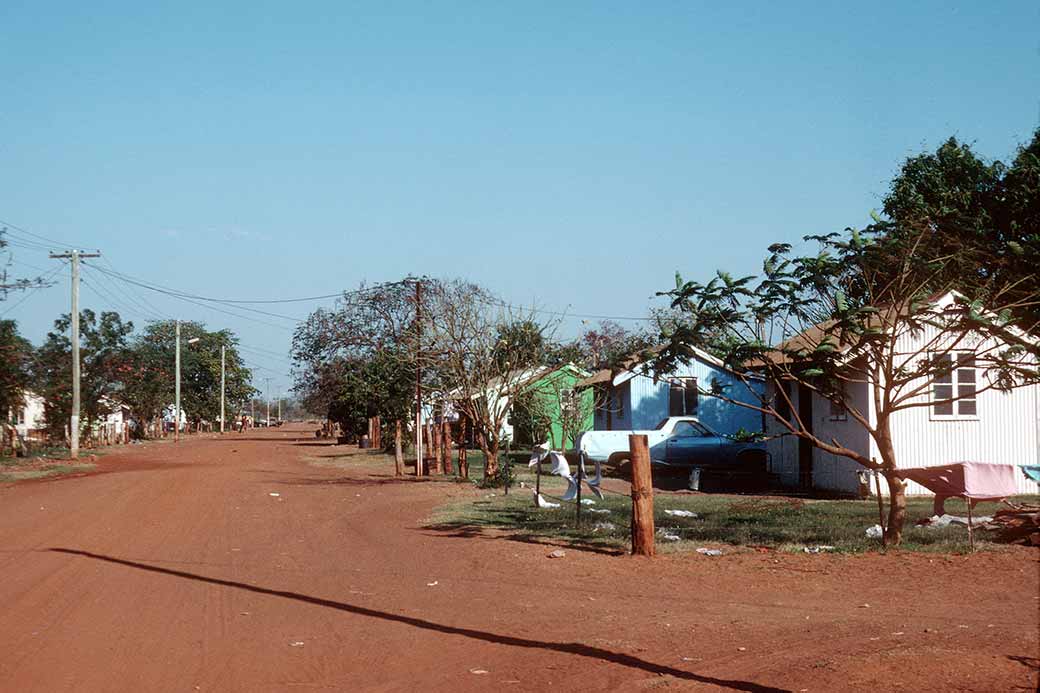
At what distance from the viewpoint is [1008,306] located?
41.9ft

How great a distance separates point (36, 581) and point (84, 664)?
4.35 m

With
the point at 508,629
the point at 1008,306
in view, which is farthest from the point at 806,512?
the point at 508,629

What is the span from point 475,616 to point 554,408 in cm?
3119

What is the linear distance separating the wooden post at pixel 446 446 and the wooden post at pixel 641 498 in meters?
17.3

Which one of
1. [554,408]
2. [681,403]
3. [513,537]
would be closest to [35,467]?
[554,408]

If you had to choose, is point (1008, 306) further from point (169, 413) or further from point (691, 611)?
point (169, 413)

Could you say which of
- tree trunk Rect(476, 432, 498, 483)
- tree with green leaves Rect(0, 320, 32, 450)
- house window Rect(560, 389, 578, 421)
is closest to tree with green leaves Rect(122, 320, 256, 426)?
tree with green leaves Rect(0, 320, 32, 450)

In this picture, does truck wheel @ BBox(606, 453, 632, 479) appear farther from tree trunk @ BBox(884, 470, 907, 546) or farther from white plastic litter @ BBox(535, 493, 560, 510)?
tree trunk @ BBox(884, 470, 907, 546)

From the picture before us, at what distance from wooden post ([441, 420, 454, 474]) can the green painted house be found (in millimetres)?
2248

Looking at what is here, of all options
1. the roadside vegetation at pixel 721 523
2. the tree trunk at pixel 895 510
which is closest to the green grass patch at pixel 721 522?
the roadside vegetation at pixel 721 523

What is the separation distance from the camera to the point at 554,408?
1607 inches

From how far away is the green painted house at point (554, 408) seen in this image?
1243 inches

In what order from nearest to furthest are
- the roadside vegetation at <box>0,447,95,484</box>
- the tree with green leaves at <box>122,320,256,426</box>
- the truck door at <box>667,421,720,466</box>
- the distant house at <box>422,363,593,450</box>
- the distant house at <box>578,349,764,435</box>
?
the distant house at <box>422,363,593,450</box>, the truck door at <box>667,421,720,466</box>, the roadside vegetation at <box>0,447,95,484</box>, the distant house at <box>578,349,764,435</box>, the tree with green leaves at <box>122,320,256,426</box>

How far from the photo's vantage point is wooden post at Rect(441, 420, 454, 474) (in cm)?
3053
